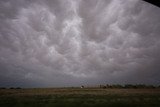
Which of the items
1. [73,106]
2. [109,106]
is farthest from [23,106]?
[109,106]

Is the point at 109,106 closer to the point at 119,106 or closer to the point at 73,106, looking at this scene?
the point at 119,106

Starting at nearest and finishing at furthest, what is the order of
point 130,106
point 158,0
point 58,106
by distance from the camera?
point 158,0
point 130,106
point 58,106

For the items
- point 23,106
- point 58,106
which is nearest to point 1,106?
point 23,106

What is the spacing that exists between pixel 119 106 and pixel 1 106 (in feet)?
34.5

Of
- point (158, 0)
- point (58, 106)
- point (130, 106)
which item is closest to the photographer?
point (158, 0)

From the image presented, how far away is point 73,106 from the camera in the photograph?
17.1 m

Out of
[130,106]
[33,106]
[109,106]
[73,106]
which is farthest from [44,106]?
[130,106]

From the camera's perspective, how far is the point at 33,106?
18109mm

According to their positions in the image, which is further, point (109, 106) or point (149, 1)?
point (109, 106)

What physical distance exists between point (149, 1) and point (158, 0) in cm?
13

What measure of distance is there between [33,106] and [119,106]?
7362mm

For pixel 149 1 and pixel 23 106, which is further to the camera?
pixel 23 106

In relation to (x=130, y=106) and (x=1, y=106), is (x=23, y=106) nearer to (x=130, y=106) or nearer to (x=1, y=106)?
(x=1, y=106)

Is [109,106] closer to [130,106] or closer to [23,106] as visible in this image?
[130,106]
